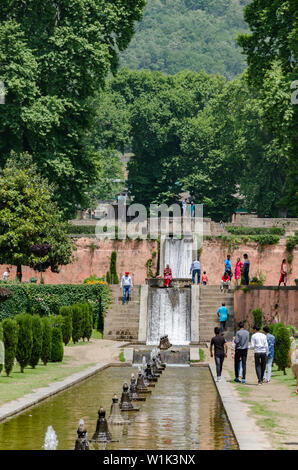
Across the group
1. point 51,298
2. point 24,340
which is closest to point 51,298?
point 51,298

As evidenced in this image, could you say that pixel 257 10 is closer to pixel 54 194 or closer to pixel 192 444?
pixel 54 194

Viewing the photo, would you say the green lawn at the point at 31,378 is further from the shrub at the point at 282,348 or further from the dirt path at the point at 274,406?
the shrub at the point at 282,348

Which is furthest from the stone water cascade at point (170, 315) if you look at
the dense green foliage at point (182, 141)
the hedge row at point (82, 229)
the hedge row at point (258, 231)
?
the dense green foliage at point (182, 141)

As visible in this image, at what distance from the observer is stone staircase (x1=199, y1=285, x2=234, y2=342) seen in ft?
135

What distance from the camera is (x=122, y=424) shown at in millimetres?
17109

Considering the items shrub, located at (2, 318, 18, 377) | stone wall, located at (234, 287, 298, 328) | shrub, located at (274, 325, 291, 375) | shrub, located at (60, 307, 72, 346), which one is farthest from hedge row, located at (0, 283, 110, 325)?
shrub, located at (2, 318, 18, 377)

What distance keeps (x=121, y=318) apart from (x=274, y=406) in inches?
905

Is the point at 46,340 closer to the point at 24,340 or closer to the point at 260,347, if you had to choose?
the point at 24,340

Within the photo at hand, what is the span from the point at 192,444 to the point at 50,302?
1099 inches

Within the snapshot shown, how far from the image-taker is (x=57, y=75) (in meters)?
47.9

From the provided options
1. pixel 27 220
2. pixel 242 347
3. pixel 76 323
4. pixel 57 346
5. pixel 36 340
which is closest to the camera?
pixel 242 347

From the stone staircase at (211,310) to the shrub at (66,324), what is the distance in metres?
7.62

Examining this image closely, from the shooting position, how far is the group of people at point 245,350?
23.9m

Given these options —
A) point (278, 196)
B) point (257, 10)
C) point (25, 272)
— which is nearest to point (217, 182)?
point (278, 196)
